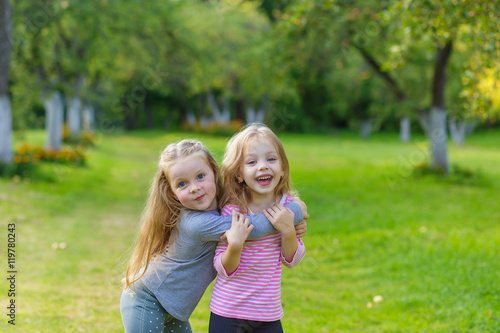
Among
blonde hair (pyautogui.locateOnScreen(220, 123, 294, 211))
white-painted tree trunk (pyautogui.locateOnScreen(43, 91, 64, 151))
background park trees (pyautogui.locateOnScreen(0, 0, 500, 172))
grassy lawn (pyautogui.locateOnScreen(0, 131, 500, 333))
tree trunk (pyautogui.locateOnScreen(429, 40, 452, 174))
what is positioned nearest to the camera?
blonde hair (pyautogui.locateOnScreen(220, 123, 294, 211))

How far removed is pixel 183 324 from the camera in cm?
290

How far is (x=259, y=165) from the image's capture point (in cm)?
257

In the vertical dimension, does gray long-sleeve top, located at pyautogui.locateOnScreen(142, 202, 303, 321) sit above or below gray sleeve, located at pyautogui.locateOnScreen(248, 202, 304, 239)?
below

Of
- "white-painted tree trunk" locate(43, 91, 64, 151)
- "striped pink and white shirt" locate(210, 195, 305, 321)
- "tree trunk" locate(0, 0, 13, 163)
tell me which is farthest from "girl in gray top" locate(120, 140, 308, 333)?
"white-painted tree trunk" locate(43, 91, 64, 151)

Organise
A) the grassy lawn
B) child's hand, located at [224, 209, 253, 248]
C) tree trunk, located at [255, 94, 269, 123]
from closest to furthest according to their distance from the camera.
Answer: child's hand, located at [224, 209, 253, 248]
the grassy lawn
tree trunk, located at [255, 94, 269, 123]

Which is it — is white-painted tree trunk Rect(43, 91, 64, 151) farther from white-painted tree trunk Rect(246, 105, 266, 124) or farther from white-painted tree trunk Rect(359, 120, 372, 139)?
white-painted tree trunk Rect(359, 120, 372, 139)

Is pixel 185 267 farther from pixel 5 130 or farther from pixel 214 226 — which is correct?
pixel 5 130

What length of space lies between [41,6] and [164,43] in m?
4.82

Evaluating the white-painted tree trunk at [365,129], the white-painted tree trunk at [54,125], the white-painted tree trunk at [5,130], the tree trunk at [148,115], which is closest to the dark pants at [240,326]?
the white-painted tree trunk at [5,130]

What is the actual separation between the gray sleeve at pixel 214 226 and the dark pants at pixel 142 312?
418 mm

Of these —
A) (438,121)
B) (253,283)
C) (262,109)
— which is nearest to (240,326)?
(253,283)

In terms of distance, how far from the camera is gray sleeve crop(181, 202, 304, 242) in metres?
2.51

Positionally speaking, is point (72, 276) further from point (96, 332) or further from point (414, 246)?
point (414, 246)

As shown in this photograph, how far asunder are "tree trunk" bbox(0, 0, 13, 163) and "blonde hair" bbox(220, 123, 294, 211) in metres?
9.01
